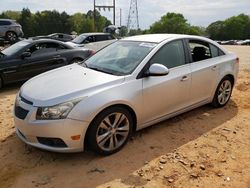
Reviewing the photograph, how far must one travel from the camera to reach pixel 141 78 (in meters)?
4.24

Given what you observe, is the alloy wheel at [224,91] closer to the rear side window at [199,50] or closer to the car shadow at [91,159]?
the rear side window at [199,50]

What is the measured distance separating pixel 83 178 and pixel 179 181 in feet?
3.75

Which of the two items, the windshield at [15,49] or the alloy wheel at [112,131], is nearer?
the alloy wheel at [112,131]

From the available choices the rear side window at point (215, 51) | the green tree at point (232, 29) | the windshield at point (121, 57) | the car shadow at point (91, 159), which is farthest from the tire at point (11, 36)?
the green tree at point (232, 29)

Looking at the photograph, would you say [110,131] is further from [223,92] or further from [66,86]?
[223,92]

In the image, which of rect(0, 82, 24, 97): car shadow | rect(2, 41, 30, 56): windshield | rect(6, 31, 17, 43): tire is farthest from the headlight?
rect(6, 31, 17, 43): tire

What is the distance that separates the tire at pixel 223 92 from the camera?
566 centimetres

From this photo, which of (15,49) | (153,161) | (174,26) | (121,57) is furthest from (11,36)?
(174,26)

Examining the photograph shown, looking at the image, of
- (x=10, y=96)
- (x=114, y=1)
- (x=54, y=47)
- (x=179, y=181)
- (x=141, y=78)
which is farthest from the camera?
(x=114, y=1)

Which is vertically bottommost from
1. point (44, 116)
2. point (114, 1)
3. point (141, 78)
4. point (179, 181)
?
point (179, 181)

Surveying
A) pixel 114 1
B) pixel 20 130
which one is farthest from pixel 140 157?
pixel 114 1

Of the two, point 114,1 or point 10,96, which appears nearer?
point 10,96

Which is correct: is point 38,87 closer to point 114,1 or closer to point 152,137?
point 152,137

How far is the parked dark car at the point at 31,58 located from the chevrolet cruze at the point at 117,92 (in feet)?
11.8
